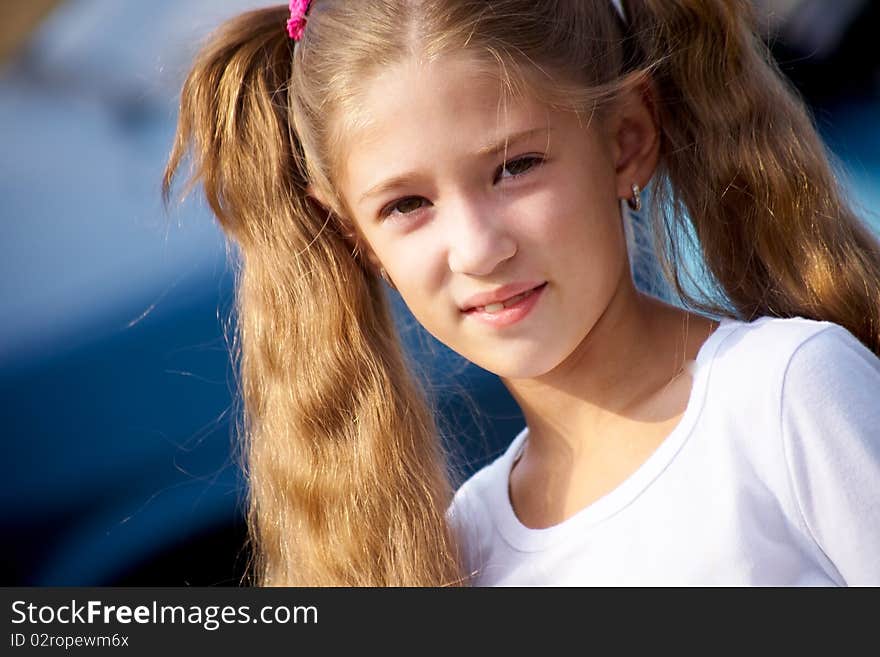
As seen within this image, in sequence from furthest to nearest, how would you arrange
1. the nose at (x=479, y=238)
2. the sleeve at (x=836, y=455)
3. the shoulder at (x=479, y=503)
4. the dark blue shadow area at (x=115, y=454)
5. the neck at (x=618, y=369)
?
the dark blue shadow area at (x=115, y=454) → the shoulder at (x=479, y=503) → the neck at (x=618, y=369) → the nose at (x=479, y=238) → the sleeve at (x=836, y=455)

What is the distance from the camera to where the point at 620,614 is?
113 cm

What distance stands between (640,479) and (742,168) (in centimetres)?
43

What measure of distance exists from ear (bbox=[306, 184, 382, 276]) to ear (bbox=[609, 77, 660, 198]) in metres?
0.36

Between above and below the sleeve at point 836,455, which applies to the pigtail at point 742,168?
above

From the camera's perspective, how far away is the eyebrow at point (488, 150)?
3.90 ft

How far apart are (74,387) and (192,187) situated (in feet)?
2.69

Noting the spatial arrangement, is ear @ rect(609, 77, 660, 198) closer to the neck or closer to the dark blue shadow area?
the neck

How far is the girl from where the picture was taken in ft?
3.74

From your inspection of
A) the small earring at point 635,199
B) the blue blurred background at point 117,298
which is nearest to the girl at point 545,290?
the small earring at point 635,199

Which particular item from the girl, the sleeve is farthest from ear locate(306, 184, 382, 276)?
the sleeve

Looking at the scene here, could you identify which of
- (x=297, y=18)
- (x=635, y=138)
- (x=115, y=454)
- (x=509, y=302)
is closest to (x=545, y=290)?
(x=509, y=302)

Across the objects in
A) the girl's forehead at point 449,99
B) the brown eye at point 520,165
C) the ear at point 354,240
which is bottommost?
the brown eye at point 520,165

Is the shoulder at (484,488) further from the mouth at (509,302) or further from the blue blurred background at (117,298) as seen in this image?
the blue blurred background at (117,298)

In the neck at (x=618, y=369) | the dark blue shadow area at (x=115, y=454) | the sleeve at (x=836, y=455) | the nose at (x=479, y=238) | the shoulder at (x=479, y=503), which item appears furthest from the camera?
the dark blue shadow area at (x=115, y=454)
